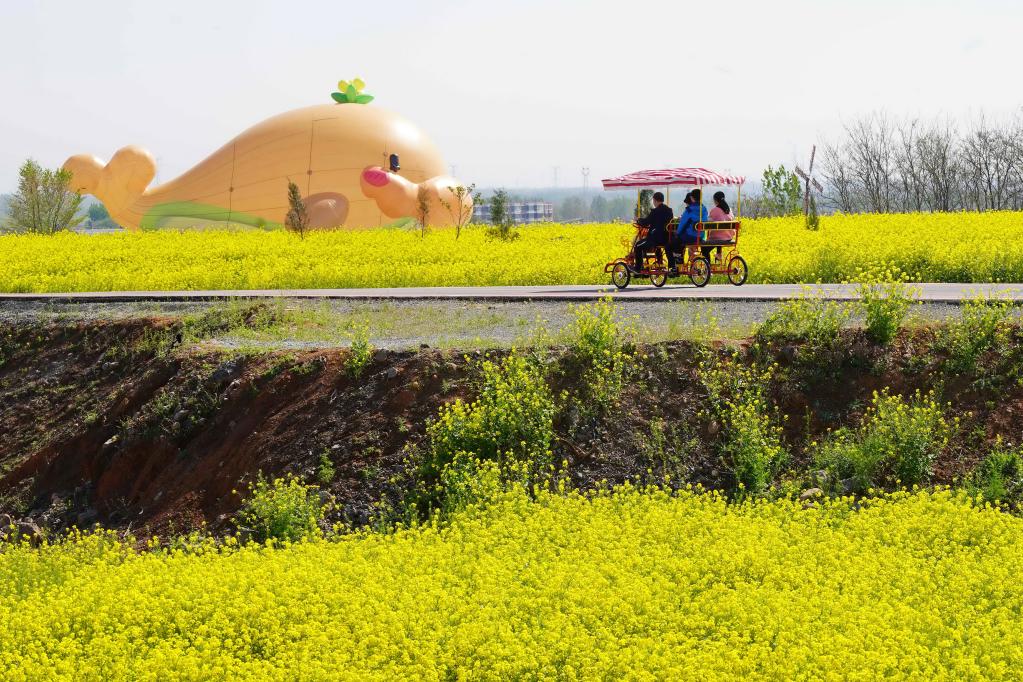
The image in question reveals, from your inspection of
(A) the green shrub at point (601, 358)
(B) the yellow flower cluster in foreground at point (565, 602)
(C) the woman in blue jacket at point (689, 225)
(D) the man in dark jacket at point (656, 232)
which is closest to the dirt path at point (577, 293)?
(D) the man in dark jacket at point (656, 232)

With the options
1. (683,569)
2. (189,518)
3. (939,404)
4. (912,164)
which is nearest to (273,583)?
(683,569)

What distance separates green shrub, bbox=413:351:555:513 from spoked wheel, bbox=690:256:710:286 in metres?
7.37

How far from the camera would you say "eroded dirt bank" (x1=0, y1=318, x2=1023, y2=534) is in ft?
34.8

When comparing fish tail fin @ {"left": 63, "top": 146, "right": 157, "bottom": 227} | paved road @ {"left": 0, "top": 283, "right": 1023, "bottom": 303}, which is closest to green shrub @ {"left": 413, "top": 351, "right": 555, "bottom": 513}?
paved road @ {"left": 0, "top": 283, "right": 1023, "bottom": 303}

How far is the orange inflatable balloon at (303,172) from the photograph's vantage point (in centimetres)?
4228

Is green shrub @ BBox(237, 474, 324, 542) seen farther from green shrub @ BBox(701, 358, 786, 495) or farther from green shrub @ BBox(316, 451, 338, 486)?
green shrub @ BBox(701, 358, 786, 495)

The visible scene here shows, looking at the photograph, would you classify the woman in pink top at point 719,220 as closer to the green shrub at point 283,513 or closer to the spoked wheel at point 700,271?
the spoked wheel at point 700,271

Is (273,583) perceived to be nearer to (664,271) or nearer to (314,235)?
(664,271)

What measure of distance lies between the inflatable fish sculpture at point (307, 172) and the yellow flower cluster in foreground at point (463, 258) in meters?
10.6

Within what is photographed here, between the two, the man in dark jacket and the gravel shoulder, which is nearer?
the gravel shoulder

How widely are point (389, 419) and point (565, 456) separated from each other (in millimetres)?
1735

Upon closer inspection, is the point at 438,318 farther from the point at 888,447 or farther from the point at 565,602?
the point at 565,602

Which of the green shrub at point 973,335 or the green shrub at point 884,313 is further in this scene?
the green shrub at point 884,313

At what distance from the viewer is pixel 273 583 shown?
751 centimetres
